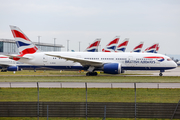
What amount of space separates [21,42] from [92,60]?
13577 mm

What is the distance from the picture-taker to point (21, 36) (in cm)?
4528

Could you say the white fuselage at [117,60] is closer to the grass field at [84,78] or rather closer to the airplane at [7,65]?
the grass field at [84,78]

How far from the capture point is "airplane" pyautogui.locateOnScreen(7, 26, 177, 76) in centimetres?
4262

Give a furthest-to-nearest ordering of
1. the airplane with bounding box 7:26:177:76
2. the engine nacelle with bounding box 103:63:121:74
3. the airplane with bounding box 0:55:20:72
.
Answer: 1. the airplane with bounding box 0:55:20:72
2. the airplane with bounding box 7:26:177:76
3. the engine nacelle with bounding box 103:63:121:74

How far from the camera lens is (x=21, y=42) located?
45406 mm

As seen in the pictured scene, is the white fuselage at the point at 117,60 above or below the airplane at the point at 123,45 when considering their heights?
below

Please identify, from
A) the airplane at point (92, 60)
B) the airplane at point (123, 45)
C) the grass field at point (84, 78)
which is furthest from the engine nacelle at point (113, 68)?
the airplane at point (123, 45)

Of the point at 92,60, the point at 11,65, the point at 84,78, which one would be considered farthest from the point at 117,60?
the point at 11,65

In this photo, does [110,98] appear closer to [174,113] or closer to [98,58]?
[174,113]

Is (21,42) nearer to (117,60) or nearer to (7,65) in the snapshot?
(117,60)

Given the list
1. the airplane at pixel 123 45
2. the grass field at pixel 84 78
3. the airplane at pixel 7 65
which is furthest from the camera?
the airplane at pixel 123 45

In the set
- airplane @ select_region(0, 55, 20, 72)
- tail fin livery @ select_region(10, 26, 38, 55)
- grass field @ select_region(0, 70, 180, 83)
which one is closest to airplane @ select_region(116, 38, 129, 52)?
airplane @ select_region(0, 55, 20, 72)

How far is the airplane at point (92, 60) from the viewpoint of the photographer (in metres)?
42.6

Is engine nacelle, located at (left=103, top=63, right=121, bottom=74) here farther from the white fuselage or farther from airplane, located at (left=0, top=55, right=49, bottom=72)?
airplane, located at (left=0, top=55, right=49, bottom=72)
